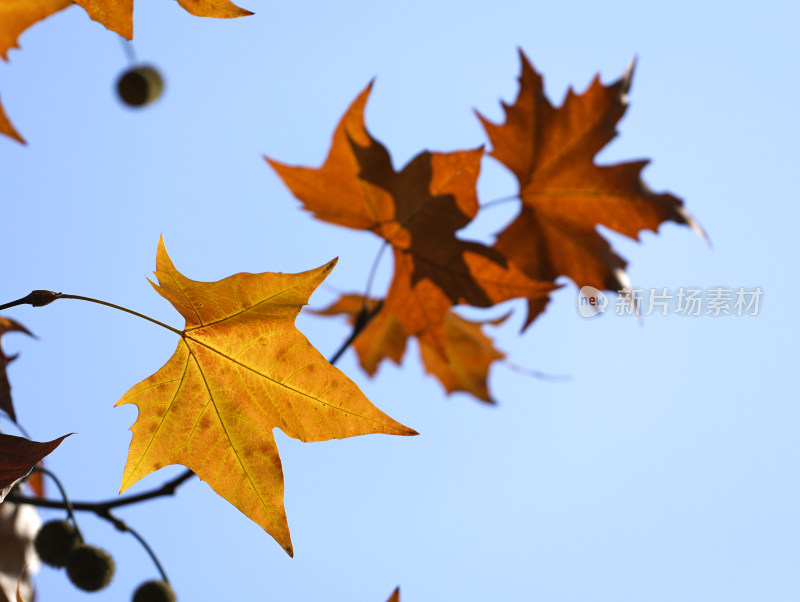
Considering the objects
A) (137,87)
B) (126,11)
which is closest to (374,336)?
(137,87)

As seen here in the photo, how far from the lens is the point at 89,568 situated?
3.90 ft

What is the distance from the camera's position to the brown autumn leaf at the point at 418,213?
126 centimetres

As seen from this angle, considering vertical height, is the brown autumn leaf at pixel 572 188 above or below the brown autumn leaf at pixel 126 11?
above

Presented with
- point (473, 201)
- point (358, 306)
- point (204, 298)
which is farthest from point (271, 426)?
point (358, 306)

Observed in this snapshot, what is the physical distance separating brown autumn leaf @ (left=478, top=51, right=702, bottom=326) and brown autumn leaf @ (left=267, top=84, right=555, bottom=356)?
269 millimetres

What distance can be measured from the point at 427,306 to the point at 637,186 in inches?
22.4

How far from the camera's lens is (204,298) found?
88cm

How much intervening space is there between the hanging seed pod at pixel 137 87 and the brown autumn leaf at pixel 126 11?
91 cm

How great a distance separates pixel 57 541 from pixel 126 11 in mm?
967

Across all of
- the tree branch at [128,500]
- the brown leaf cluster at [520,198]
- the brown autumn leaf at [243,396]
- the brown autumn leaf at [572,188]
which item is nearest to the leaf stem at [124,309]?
the brown autumn leaf at [243,396]

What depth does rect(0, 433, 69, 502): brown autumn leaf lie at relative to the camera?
71 centimetres

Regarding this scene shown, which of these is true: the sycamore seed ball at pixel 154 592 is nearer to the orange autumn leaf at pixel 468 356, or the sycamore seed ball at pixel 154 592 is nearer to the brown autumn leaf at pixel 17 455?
the brown autumn leaf at pixel 17 455

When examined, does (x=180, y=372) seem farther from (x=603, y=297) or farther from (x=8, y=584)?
(x=603, y=297)

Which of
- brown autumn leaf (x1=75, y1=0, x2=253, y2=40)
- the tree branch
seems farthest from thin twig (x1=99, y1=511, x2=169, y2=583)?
brown autumn leaf (x1=75, y1=0, x2=253, y2=40)
